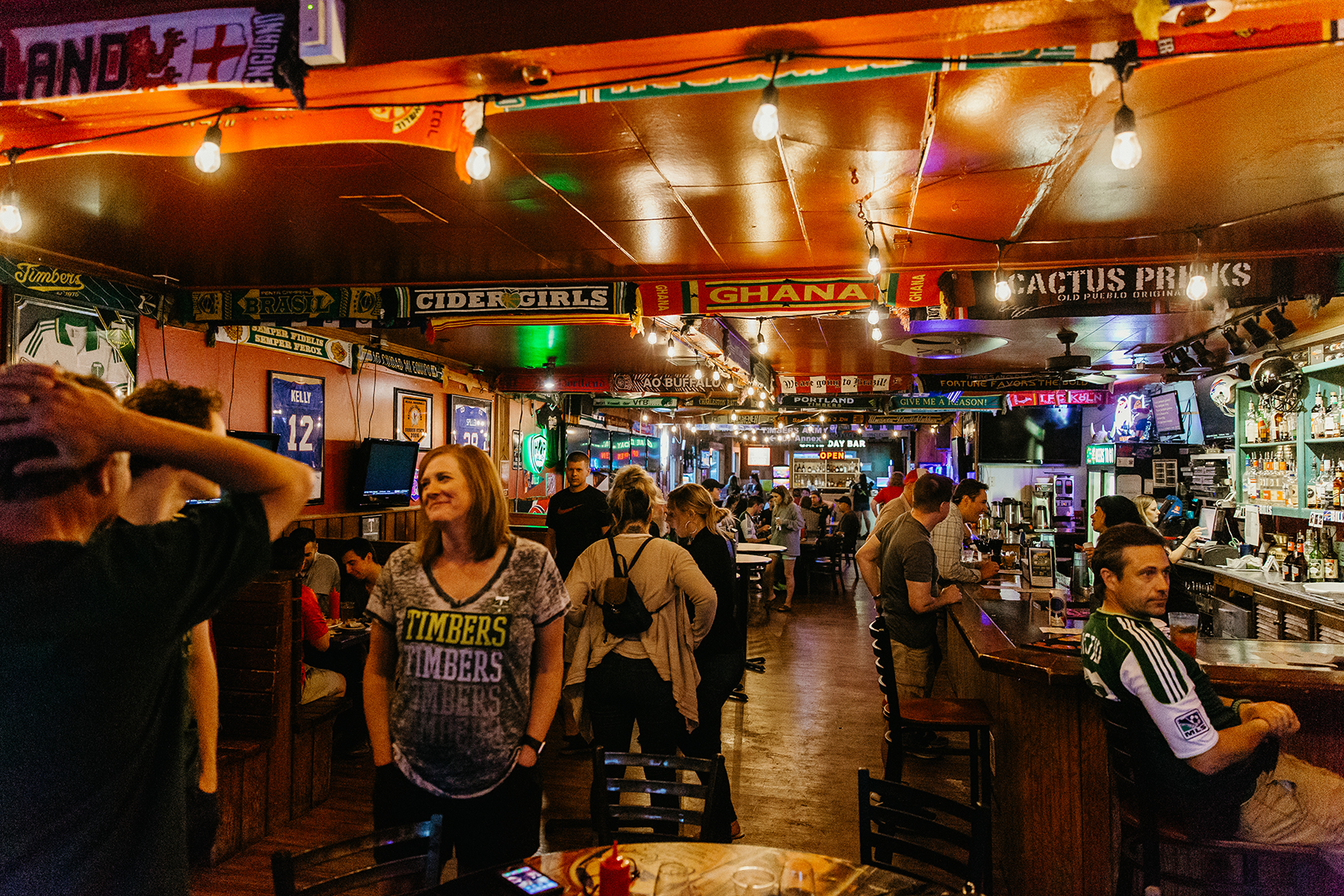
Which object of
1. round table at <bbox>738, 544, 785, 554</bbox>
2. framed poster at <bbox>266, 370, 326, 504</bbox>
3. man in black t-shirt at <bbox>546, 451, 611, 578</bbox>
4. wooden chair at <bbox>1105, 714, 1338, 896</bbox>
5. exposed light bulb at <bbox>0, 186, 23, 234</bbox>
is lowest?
wooden chair at <bbox>1105, 714, 1338, 896</bbox>


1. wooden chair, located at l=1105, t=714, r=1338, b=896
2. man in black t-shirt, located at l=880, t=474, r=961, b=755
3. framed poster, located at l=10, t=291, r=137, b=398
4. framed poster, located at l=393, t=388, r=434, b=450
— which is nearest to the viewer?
wooden chair, located at l=1105, t=714, r=1338, b=896

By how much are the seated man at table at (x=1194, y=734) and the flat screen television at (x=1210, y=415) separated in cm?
765

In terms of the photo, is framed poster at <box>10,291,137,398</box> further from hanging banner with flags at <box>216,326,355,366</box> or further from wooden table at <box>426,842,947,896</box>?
wooden table at <box>426,842,947,896</box>

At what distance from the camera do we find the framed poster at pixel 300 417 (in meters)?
7.23

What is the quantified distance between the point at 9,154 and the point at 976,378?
1105 centimetres

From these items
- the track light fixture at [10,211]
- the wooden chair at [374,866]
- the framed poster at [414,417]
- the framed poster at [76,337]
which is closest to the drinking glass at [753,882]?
the wooden chair at [374,866]

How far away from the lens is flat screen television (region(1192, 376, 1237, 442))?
9172mm

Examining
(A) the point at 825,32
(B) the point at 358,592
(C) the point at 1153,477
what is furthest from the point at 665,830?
(C) the point at 1153,477

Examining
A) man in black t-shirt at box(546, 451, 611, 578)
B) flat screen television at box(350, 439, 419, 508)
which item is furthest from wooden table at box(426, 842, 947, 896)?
flat screen television at box(350, 439, 419, 508)

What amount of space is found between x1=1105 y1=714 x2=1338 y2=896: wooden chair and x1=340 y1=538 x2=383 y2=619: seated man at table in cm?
429

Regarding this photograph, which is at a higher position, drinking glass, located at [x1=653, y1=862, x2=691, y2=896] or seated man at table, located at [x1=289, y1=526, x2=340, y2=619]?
seated man at table, located at [x1=289, y1=526, x2=340, y2=619]

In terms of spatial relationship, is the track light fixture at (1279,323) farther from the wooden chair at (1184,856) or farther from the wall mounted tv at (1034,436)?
the wall mounted tv at (1034,436)

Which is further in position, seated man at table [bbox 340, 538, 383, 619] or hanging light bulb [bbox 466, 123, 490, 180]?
seated man at table [bbox 340, 538, 383, 619]

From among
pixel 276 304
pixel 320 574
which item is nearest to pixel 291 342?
pixel 276 304
